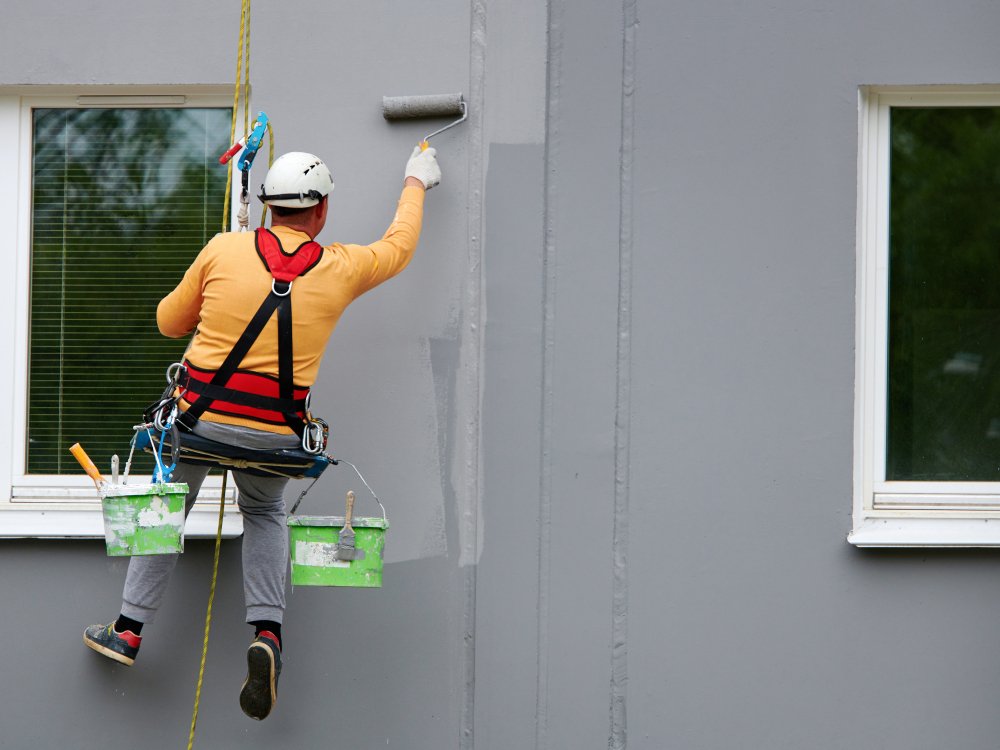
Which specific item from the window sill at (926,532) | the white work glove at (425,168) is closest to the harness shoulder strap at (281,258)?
the white work glove at (425,168)

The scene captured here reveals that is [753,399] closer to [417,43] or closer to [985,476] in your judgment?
[985,476]

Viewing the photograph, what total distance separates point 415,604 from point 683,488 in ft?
3.57

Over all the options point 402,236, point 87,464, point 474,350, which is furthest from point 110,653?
point 402,236

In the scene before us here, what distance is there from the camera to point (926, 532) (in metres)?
4.24

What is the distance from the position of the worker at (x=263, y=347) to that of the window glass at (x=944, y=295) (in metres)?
1.90

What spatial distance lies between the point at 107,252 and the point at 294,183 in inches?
47.1

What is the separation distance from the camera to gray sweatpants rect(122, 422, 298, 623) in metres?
4.00

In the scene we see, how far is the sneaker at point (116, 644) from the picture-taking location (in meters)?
4.08

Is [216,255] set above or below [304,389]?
above

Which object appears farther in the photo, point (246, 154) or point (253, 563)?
point (253, 563)

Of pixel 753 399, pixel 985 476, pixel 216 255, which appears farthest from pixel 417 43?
pixel 985 476

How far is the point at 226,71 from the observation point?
436cm

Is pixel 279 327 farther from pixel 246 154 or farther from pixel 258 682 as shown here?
pixel 258 682

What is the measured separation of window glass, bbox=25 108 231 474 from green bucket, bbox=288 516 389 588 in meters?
1.13
